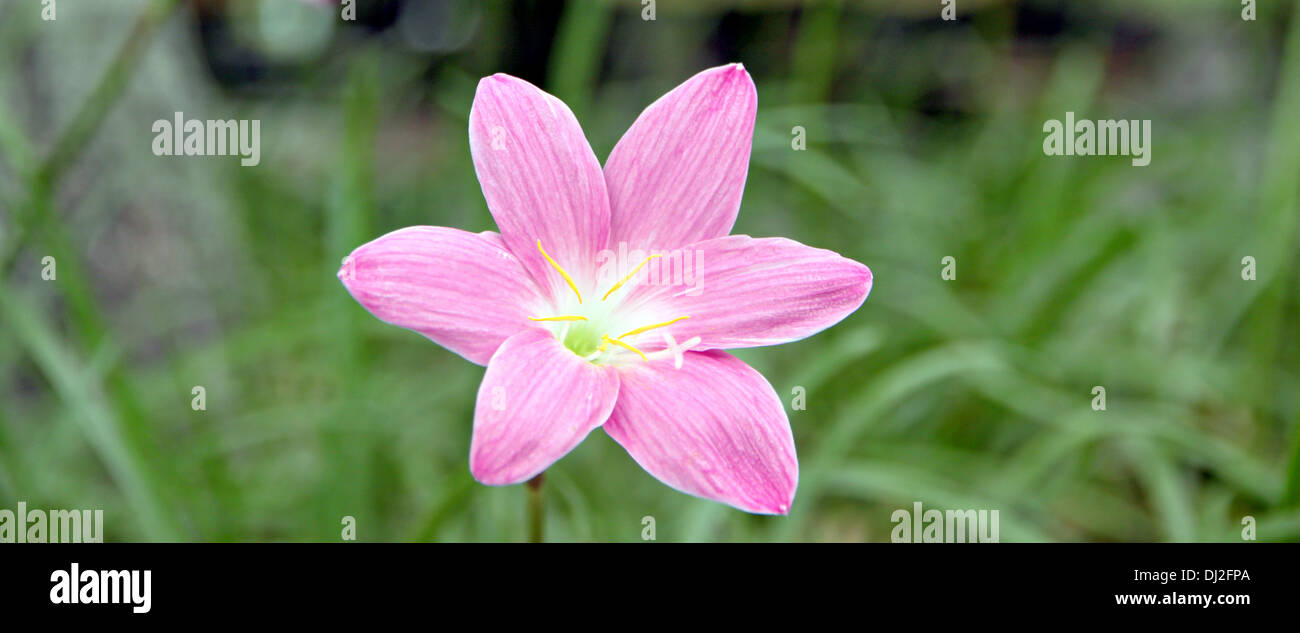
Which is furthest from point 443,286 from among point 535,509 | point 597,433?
point 597,433

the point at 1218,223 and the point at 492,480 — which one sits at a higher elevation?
the point at 1218,223

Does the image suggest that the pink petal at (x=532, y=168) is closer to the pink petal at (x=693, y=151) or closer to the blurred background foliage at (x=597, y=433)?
the pink petal at (x=693, y=151)

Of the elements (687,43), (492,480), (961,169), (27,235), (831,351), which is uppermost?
(687,43)

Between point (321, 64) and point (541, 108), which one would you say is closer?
point (541, 108)

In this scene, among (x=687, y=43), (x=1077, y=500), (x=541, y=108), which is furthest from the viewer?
(x=687, y=43)
